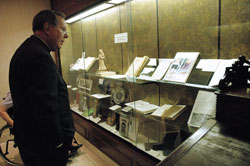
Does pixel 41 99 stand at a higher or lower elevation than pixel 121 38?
lower

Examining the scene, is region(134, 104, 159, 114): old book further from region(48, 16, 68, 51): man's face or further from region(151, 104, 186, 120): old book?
region(48, 16, 68, 51): man's face

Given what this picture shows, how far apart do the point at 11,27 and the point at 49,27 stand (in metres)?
2.87

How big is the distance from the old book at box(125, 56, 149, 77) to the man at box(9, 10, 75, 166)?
0.88 m

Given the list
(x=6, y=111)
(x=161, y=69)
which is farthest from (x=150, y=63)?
(x=6, y=111)

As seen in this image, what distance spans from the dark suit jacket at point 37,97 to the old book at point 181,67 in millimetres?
996

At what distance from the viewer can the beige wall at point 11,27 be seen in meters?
3.67

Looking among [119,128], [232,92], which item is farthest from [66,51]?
[232,92]

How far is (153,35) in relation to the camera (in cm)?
216

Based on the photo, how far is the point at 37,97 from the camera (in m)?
1.33

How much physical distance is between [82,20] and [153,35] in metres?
1.46

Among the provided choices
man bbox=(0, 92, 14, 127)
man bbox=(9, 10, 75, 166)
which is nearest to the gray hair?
man bbox=(9, 10, 75, 166)

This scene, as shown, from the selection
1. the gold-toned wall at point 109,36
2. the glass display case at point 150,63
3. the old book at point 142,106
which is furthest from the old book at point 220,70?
the gold-toned wall at point 109,36

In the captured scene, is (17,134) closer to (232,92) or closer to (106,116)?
(106,116)

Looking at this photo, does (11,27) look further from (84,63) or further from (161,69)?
(161,69)
